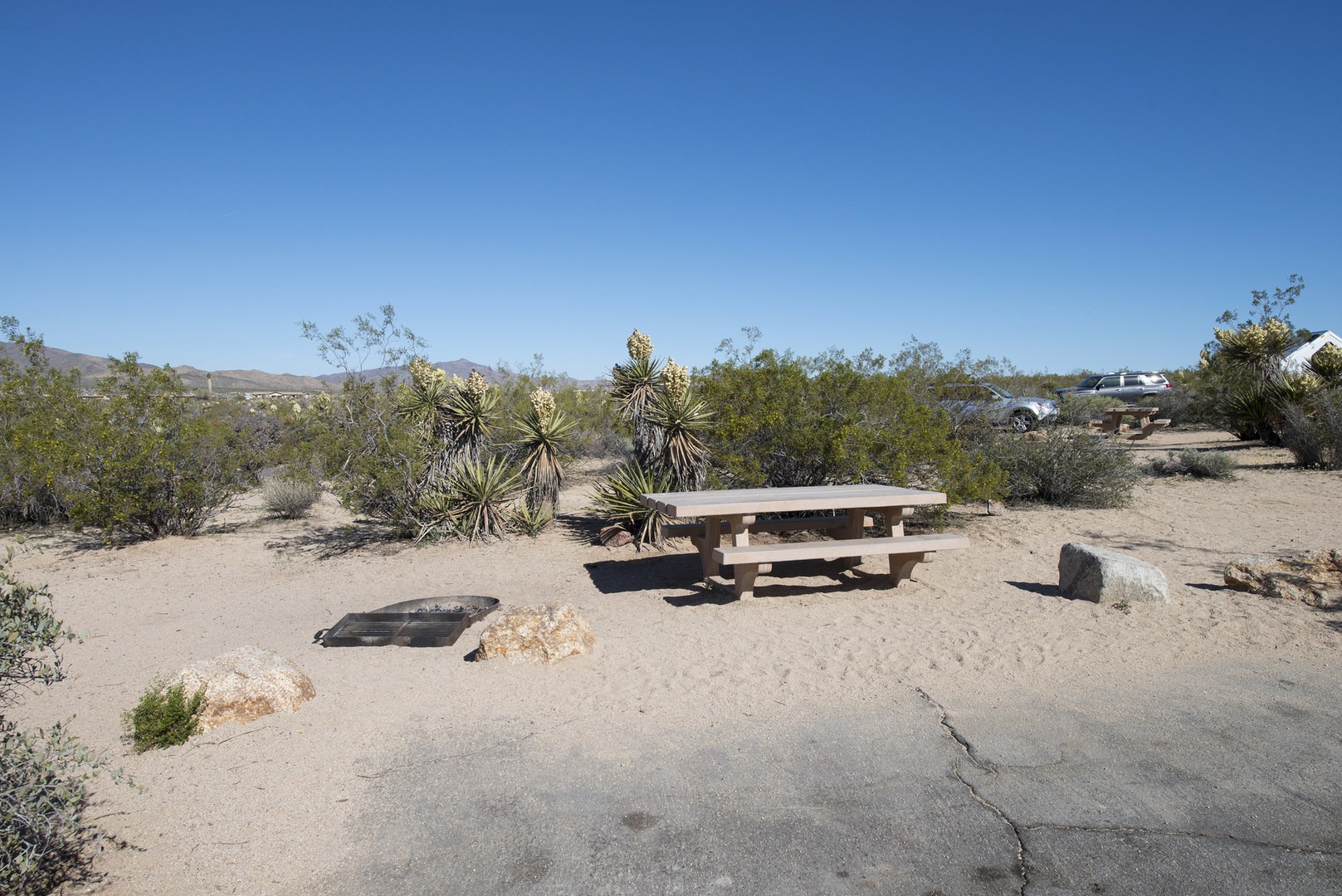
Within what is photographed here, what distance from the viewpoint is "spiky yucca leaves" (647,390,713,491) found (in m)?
9.20

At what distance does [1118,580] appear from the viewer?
19.5 feet

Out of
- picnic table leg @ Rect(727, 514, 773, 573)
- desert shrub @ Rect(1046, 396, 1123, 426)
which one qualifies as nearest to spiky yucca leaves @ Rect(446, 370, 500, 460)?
picnic table leg @ Rect(727, 514, 773, 573)

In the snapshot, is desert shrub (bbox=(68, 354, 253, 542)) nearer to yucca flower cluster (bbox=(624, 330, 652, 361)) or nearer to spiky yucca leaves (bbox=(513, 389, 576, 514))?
spiky yucca leaves (bbox=(513, 389, 576, 514))

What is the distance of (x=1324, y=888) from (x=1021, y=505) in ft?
27.6

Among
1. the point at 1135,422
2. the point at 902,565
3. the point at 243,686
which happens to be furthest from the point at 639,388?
the point at 1135,422

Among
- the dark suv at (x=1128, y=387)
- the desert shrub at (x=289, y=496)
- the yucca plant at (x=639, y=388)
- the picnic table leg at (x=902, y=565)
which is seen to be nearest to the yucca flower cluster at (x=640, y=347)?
the yucca plant at (x=639, y=388)

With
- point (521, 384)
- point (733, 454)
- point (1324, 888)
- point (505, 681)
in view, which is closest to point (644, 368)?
point (733, 454)

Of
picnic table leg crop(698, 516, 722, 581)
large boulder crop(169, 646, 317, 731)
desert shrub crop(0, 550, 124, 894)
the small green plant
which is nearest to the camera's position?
desert shrub crop(0, 550, 124, 894)

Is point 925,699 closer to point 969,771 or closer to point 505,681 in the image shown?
point 969,771

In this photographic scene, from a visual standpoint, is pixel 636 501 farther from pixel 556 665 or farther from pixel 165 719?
pixel 165 719

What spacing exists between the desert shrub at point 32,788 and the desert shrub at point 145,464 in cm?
728

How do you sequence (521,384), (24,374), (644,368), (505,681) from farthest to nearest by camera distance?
(521,384) < (24,374) < (644,368) < (505,681)

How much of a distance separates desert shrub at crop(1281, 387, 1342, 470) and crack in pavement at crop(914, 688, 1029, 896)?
1185 cm

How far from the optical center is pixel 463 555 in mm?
8672
